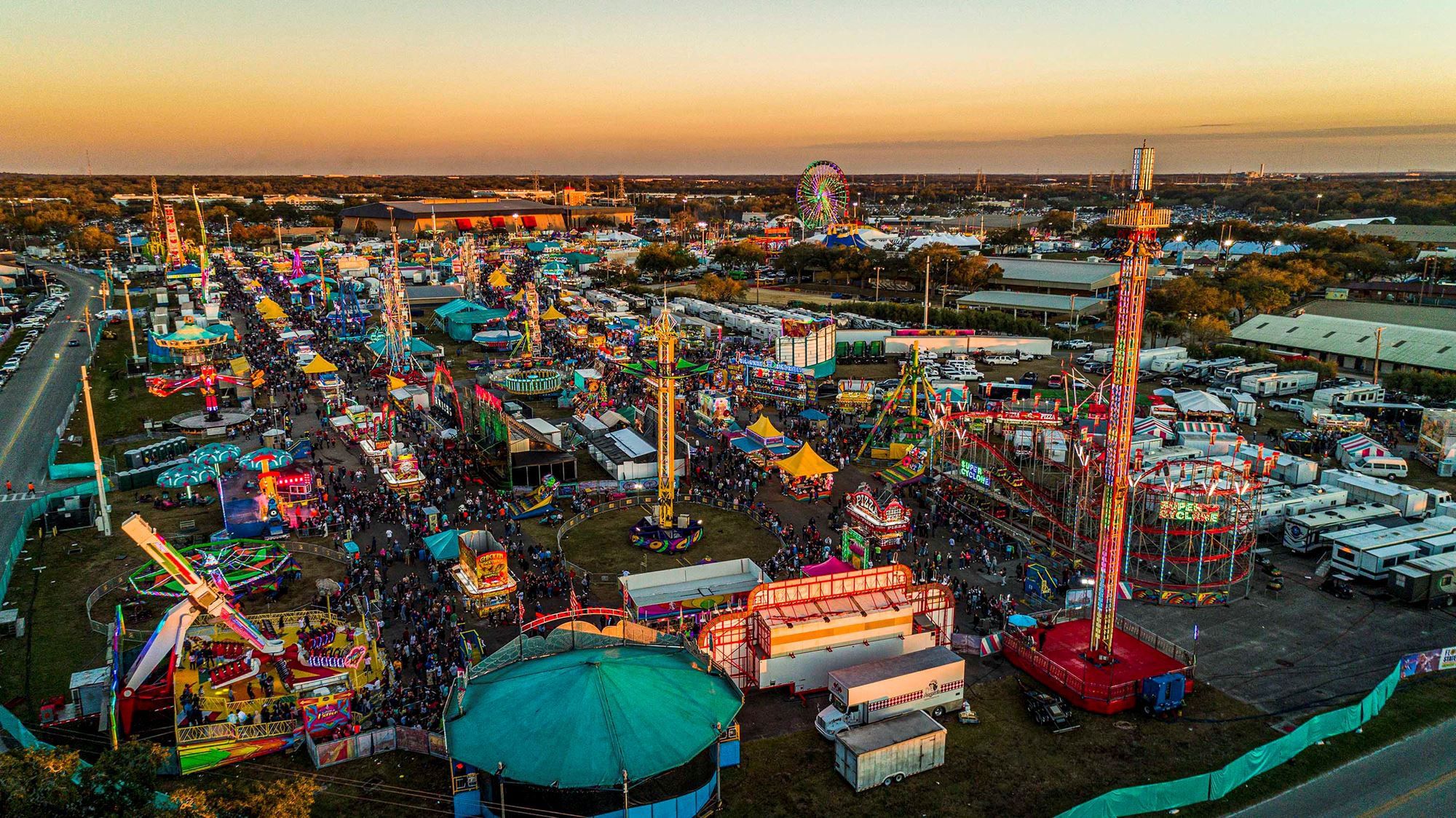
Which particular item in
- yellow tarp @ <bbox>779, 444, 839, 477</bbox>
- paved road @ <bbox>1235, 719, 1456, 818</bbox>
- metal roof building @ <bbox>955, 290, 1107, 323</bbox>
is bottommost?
paved road @ <bbox>1235, 719, 1456, 818</bbox>

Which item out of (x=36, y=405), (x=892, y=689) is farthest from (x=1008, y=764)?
(x=36, y=405)

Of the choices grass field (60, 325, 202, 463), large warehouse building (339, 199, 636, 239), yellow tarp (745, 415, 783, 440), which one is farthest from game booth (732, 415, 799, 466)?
large warehouse building (339, 199, 636, 239)

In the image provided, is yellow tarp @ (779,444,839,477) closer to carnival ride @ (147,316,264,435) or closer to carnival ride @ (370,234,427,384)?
carnival ride @ (370,234,427,384)

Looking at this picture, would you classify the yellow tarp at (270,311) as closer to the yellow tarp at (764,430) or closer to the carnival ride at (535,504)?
the carnival ride at (535,504)

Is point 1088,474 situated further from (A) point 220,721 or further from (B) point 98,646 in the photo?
(B) point 98,646

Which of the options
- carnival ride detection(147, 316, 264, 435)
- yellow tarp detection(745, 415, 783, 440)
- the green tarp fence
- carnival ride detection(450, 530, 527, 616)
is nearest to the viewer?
the green tarp fence

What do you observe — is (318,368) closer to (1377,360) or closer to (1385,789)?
(1385,789)

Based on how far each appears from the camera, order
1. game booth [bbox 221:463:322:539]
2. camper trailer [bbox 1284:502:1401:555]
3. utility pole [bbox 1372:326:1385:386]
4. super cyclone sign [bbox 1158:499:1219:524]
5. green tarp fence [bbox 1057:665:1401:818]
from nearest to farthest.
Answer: green tarp fence [bbox 1057:665:1401:818] → super cyclone sign [bbox 1158:499:1219:524] → camper trailer [bbox 1284:502:1401:555] → game booth [bbox 221:463:322:539] → utility pole [bbox 1372:326:1385:386]
